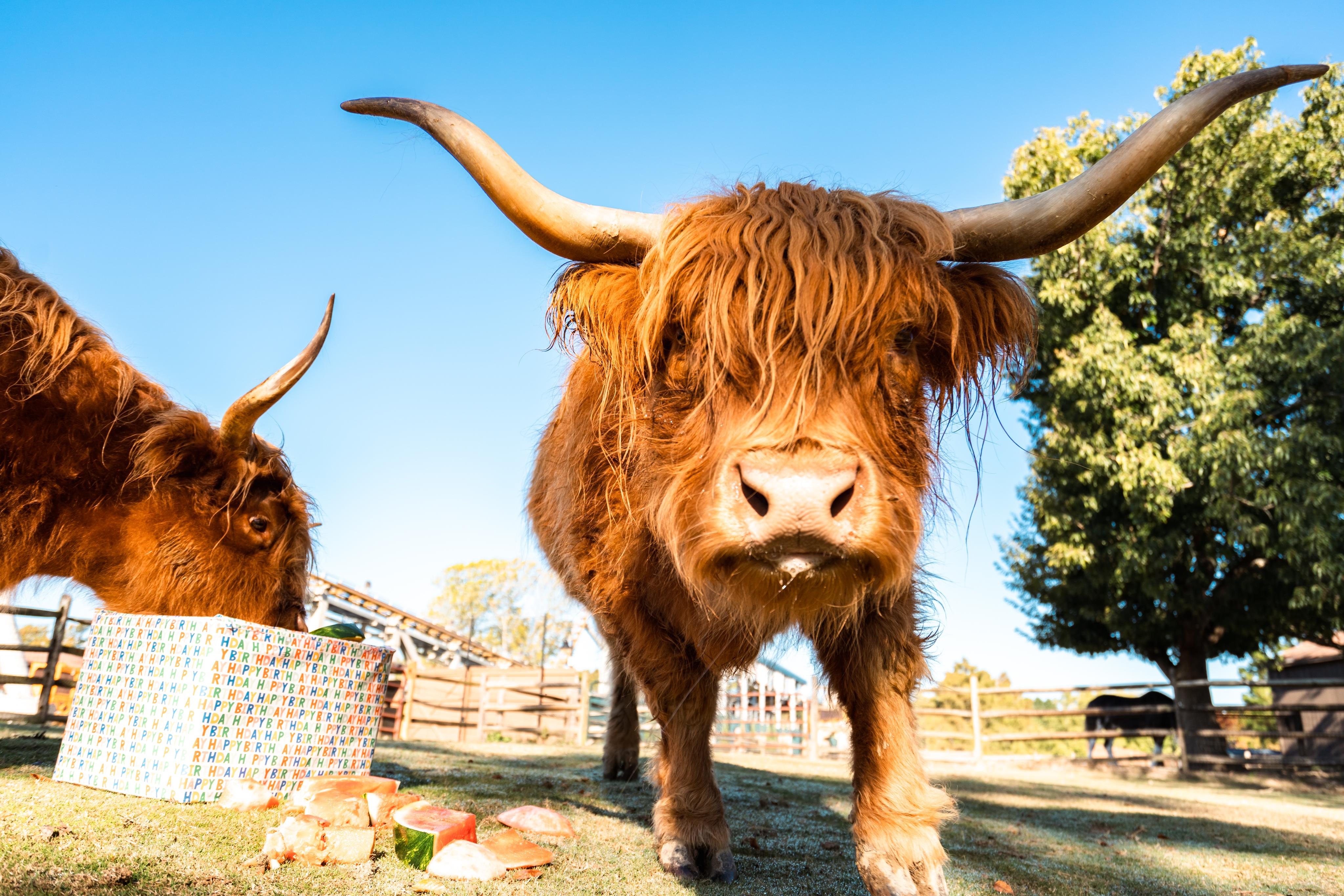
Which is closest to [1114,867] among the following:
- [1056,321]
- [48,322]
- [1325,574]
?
[48,322]

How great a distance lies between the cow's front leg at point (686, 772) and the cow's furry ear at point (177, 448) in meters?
2.22

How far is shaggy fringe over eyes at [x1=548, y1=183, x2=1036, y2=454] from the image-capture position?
6.59 ft

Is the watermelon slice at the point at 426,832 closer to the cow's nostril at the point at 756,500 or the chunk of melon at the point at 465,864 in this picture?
the chunk of melon at the point at 465,864

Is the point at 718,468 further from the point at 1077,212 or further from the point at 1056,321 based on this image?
the point at 1056,321

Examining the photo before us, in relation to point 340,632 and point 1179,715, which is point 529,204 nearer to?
point 340,632

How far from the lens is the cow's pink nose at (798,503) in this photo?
1570 mm

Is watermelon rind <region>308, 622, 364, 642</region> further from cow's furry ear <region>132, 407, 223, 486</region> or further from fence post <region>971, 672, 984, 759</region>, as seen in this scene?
fence post <region>971, 672, 984, 759</region>

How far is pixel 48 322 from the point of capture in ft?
10.9

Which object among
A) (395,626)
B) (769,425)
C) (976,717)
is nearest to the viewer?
(769,425)

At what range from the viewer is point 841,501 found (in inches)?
64.1

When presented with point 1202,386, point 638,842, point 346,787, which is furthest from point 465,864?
point 1202,386

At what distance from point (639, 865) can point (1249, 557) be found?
13564 mm

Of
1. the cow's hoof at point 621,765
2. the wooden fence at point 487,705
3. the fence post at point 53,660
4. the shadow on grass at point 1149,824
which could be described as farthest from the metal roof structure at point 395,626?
the shadow on grass at point 1149,824

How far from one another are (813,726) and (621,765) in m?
9.99
